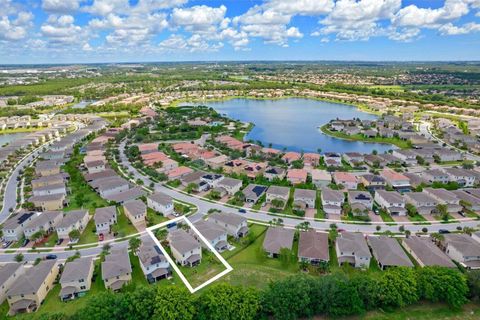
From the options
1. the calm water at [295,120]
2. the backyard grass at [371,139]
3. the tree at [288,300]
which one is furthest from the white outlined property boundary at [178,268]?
the backyard grass at [371,139]

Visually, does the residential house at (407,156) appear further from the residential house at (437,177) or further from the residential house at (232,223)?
the residential house at (232,223)

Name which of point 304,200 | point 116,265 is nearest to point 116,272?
point 116,265

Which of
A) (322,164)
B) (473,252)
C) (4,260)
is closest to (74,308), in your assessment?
(4,260)

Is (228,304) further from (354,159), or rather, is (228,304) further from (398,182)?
(354,159)

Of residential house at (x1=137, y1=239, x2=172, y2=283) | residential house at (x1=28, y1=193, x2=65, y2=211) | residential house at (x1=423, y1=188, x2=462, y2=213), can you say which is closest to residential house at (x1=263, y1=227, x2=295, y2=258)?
residential house at (x1=137, y1=239, x2=172, y2=283)

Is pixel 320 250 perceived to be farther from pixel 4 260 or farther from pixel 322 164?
pixel 4 260

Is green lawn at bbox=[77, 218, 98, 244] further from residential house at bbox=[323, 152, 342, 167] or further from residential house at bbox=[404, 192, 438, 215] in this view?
residential house at bbox=[404, 192, 438, 215]
